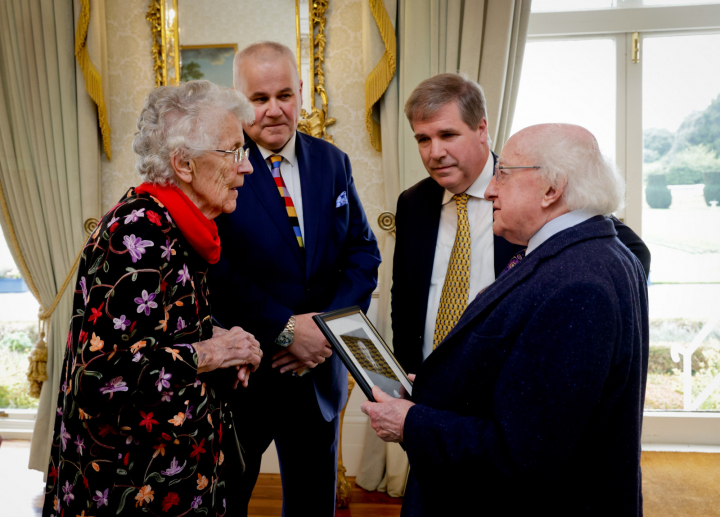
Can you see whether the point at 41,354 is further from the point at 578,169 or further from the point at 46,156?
the point at 578,169

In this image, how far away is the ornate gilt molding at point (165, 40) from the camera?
323 cm

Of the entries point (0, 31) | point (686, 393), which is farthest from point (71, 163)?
point (686, 393)

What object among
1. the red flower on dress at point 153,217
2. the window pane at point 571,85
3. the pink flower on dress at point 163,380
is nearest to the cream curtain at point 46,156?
the red flower on dress at point 153,217

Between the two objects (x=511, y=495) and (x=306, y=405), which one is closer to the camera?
(x=511, y=495)

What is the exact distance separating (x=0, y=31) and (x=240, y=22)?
4.62ft

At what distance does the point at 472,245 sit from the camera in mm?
1868

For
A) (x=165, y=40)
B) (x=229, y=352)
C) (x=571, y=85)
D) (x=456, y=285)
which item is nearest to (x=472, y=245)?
(x=456, y=285)

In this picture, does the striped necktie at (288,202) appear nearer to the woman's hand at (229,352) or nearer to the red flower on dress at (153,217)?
the woman's hand at (229,352)

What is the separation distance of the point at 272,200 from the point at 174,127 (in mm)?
491

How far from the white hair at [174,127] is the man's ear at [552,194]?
0.80 meters

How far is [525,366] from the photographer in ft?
3.31

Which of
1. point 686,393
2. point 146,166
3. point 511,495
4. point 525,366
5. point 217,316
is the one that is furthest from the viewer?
point 686,393

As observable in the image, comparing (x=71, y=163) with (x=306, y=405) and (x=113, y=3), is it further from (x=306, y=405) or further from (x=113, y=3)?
(x=306, y=405)

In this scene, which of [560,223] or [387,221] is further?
[387,221]
